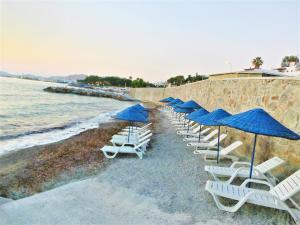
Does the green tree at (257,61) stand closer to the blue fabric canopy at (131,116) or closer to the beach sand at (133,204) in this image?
the blue fabric canopy at (131,116)

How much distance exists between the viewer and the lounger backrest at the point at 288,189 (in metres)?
4.07

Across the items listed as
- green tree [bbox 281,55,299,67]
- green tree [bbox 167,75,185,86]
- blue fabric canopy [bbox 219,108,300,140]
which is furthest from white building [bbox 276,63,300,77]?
green tree [bbox 167,75,185,86]

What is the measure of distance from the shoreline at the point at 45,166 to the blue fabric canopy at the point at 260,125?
3963mm

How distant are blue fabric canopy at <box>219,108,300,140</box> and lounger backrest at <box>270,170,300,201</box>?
2.50 ft

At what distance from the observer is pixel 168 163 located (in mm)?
7426

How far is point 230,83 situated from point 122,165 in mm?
6646

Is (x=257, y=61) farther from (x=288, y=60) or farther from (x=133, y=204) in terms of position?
(x=133, y=204)

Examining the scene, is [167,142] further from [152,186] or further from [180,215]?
[180,215]

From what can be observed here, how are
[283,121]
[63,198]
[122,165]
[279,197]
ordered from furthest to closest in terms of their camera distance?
1. [122,165]
2. [283,121]
3. [63,198]
4. [279,197]

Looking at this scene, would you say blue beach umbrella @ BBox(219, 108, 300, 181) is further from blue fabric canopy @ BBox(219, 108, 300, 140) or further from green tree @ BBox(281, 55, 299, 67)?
green tree @ BBox(281, 55, 299, 67)

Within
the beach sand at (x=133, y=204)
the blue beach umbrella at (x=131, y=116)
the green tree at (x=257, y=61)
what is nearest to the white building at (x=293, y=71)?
the blue beach umbrella at (x=131, y=116)

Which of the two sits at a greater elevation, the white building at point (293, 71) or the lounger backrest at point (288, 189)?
the white building at point (293, 71)

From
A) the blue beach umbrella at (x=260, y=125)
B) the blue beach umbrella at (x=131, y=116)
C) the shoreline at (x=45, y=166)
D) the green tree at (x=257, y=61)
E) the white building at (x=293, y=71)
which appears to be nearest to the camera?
the blue beach umbrella at (x=260, y=125)

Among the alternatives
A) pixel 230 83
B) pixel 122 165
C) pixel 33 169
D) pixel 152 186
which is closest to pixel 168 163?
pixel 122 165
